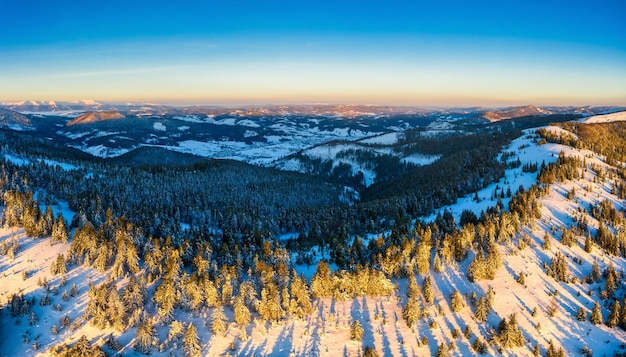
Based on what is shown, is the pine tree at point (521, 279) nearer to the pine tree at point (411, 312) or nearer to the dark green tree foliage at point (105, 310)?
the pine tree at point (411, 312)

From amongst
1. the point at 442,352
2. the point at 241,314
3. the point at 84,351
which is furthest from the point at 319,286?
the point at 84,351

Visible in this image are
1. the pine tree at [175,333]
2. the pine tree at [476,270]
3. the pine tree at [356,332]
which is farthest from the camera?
the pine tree at [476,270]

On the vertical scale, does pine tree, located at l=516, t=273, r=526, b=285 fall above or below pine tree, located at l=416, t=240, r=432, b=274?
below

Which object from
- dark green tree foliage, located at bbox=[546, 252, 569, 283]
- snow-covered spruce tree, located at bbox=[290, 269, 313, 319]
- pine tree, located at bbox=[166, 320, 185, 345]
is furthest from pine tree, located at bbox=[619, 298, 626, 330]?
pine tree, located at bbox=[166, 320, 185, 345]

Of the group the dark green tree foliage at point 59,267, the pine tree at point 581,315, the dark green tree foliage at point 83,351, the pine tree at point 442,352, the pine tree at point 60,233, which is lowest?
the pine tree at point 581,315

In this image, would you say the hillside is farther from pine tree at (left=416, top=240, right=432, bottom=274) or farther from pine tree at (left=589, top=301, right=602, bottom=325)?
pine tree at (left=416, top=240, right=432, bottom=274)

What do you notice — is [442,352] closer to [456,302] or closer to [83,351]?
A: [456,302]

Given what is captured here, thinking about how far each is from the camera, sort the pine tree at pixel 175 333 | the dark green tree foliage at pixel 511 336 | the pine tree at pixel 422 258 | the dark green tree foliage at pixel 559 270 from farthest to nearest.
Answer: the dark green tree foliage at pixel 559 270
the pine tree at pixel 422 258
the dark green tree foliage at pixel 511 336
the pine tree at pixel 175 333

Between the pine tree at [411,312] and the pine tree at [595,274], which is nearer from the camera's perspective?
the pine tree at [411,312]

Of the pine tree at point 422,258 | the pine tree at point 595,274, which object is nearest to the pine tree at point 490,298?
the pine tree at point 422,258

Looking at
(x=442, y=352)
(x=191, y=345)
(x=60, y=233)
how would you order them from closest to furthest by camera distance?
(x=191, y=345) < (x=442, y=352) < (x=60, y=233)

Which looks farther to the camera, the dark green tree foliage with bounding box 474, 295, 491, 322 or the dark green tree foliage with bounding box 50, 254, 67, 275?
the dark green tree foliage with bounding box 50, 254, 67, 275

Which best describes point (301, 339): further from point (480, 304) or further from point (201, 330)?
point (480, 304)
